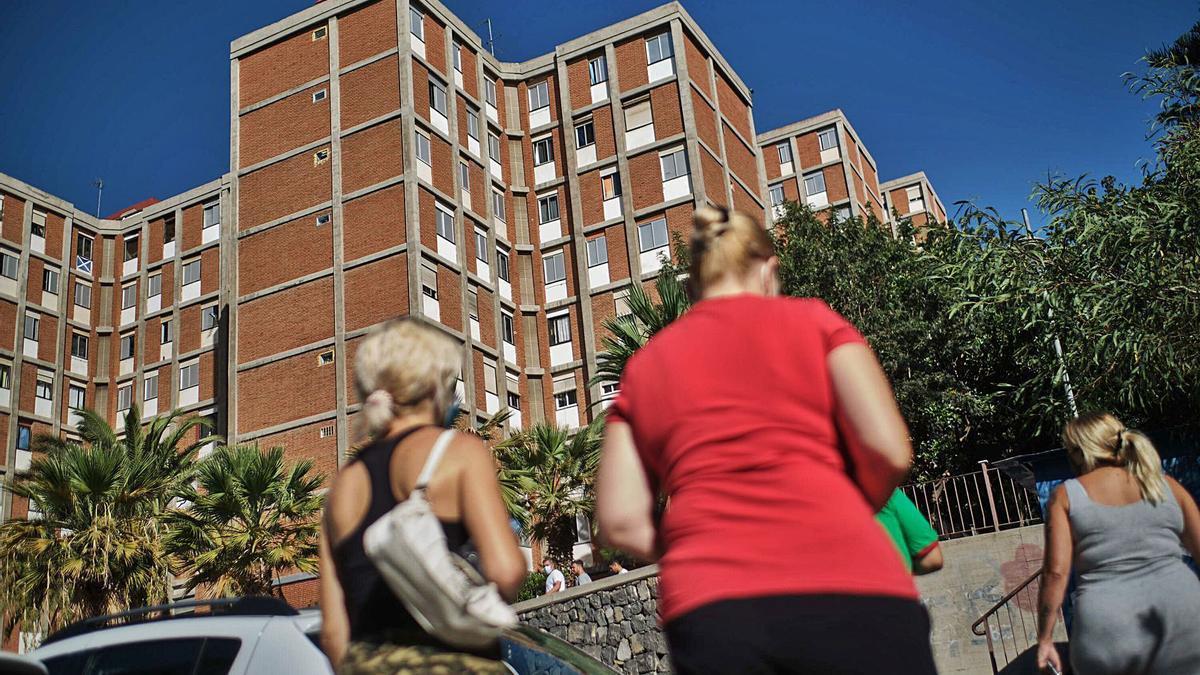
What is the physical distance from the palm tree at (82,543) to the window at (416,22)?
20.9 metres

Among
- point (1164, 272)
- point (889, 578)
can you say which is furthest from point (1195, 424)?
point (889, 578)

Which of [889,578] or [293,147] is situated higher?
[293,147]

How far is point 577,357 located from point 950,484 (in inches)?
855

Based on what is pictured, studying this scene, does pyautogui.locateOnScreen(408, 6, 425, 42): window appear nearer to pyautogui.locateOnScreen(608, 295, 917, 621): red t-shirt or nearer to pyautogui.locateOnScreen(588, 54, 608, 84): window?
pyautogui.locateOnScreen(588, 54, 608, 84): window

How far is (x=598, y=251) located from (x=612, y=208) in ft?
5.86

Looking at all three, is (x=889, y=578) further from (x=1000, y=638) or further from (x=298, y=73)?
(x=298, y=73)

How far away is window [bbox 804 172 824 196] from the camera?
54625 mm

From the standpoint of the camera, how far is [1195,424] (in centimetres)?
1455

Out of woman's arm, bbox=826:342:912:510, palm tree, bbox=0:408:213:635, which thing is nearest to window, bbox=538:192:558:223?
palm tree, bbox=0:408:213:635

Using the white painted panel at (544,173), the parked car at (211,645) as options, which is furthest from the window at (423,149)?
the parked car at (211,645)

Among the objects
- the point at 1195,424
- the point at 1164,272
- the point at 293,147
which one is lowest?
the point at 1195,424

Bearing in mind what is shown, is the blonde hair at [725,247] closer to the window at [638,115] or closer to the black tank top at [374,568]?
the black tank top at [374,568]

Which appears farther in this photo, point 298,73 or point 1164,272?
point 298,73

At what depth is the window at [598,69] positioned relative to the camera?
42.0 meters
